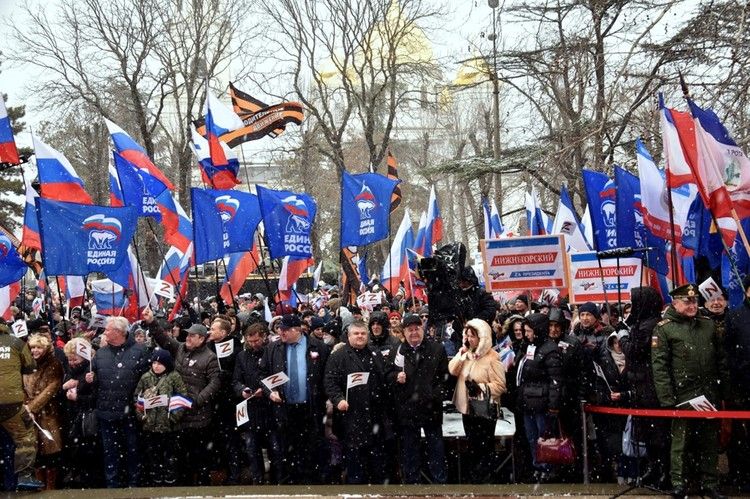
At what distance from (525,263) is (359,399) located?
2.73 metres

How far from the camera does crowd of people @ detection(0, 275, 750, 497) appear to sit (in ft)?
28.2

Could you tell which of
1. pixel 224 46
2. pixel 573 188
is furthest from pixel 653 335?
pixel 224 46

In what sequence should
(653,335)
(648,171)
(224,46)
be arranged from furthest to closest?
(224,46)
(648,171)
(653,335)

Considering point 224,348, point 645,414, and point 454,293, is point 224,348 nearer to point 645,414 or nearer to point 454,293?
point 454,293

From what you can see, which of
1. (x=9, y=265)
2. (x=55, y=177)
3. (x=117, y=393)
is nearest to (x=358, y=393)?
(x=117, y=393)

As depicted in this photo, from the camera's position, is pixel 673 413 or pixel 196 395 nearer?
pixel 673 413

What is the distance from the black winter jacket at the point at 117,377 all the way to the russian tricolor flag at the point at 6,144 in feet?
10.8

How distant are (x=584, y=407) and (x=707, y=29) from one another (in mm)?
5331

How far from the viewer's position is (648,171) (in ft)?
36.6

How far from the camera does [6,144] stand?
12.1m

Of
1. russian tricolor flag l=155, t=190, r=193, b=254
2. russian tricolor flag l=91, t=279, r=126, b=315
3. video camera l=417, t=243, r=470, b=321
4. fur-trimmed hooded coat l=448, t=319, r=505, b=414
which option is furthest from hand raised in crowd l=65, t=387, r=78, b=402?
russian tricolor flag l=91, t=279, r=126, b=315

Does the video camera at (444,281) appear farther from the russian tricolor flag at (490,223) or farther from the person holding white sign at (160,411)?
the russian tricolor flag at (490,223)

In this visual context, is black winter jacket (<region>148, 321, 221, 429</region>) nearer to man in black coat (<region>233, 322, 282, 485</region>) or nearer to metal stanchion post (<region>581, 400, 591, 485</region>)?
Result: man in black coat (<region>233, 322, 282, 485</region>)

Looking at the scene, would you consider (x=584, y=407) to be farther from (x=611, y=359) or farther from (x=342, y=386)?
(x=342, y=386)
